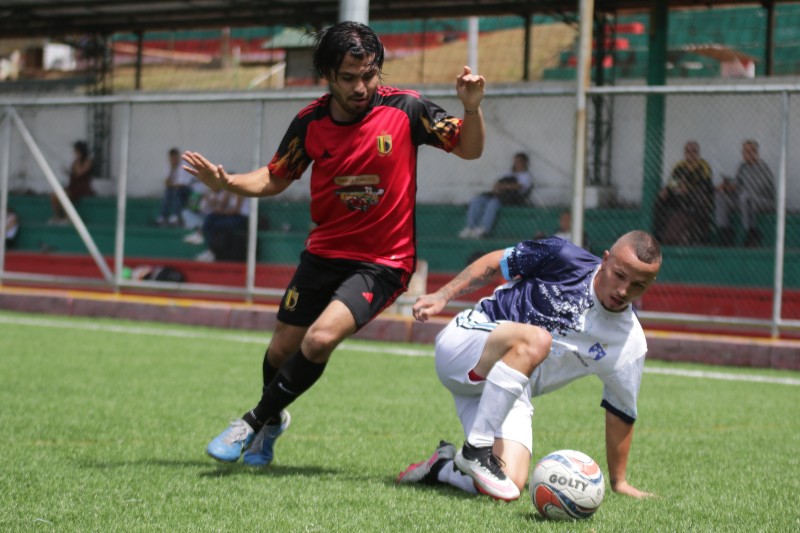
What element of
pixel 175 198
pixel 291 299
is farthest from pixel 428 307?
pixel 175 198

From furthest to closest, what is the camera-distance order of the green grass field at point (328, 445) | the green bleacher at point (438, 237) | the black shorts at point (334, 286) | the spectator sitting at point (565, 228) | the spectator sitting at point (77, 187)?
the spectator sitting at point (77, 187) < the green bleacher at point (438, 237) < the spectator sitting at point (565, 228) < the black shorts at point (334, 286) < the green grass field at point (328, 445)

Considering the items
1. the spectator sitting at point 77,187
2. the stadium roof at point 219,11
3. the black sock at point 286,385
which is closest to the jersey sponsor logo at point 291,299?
the black sock at point 286,385

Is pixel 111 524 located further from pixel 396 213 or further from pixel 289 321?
pixel 396 213

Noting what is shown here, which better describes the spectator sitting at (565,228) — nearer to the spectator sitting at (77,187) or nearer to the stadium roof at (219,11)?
the stadium roof at (219,11)

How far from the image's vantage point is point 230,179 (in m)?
5.09

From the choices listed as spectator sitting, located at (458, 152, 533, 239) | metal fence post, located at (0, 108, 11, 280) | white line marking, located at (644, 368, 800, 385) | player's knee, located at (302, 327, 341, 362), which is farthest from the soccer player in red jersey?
metal fence post, located at (0, 108, 11, 280)

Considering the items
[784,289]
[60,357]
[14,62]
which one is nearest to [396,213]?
[60,357]

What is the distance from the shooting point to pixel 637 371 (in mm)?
4699

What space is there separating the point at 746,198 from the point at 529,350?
25.6 ft

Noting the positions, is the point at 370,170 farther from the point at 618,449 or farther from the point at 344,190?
the point at 618,449

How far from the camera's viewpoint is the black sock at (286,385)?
4918 mm

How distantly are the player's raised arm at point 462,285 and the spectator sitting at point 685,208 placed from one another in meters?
6.97

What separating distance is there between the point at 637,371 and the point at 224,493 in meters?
1.85

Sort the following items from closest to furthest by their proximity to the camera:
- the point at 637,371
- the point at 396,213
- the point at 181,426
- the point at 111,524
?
the point at 111,524
the point at 637,371
the point at 396,213
the point at 181,426
